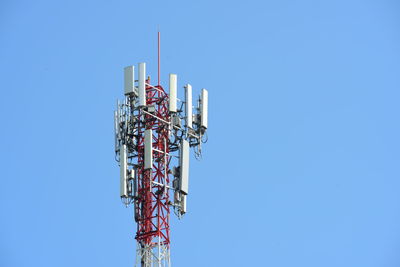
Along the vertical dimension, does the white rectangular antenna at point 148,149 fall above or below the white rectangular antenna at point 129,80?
below

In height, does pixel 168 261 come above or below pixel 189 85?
below

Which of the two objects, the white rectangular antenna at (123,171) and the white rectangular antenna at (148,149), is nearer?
the white rectangular antenna at (148,149)

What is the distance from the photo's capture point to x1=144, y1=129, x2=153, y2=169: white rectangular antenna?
164000 mm

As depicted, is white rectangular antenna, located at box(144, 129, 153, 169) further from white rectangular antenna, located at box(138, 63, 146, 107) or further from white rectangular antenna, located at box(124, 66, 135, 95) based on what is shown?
white rectangular antenna, located at box(124, 66, 135, 95)

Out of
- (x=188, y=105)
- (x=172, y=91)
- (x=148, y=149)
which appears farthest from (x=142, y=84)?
(x=148, y=149)

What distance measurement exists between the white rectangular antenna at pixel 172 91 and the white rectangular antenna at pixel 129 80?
232 centimetres

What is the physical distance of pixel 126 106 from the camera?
166 meters

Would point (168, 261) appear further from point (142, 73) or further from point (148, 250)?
point (142, 73)

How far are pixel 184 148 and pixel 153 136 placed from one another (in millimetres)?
2000

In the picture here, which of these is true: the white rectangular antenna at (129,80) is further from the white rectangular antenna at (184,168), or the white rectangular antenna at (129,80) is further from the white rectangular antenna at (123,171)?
the white rectangular antenna at (184,168)

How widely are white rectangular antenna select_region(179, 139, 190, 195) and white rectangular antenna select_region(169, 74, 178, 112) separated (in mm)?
2132

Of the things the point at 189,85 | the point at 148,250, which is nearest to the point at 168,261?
the point at 148,250

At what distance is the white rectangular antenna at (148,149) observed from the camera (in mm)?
164000

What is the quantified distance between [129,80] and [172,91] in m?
2.69
